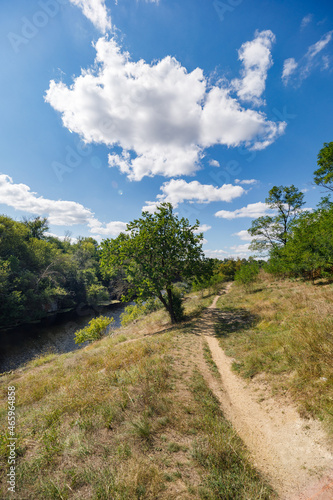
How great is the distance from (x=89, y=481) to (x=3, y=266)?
38183 millimetres

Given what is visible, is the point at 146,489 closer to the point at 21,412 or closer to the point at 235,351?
the point at 21,412

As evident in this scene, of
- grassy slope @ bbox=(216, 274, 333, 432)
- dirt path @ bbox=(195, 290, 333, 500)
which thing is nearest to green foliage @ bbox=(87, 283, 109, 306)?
grassy slope @ bbox=(216, 274, 333, 432)

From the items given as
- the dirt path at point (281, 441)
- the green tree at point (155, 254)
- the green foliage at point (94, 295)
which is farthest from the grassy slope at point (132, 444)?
the green foliage at point (94, 295)

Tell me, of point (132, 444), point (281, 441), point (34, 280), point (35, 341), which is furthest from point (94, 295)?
point (281, 441)

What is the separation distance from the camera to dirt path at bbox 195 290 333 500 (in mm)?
3530

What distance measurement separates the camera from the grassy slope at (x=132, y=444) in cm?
333

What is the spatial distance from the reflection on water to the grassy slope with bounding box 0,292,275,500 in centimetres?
1766

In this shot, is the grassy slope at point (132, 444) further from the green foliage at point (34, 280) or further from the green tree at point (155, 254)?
the green foliage at point (34, 280)

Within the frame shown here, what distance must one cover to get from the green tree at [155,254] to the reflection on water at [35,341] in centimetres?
1213

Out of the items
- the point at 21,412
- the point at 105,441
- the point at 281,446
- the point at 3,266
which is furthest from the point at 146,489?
the point at 3,266

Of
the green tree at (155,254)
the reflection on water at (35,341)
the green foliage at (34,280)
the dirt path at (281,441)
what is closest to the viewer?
the dirt path at (281,441)

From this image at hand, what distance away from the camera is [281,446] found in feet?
14.5

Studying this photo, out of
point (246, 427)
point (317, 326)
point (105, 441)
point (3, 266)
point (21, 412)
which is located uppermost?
point (3, 266)

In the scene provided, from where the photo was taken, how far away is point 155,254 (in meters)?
17.0
